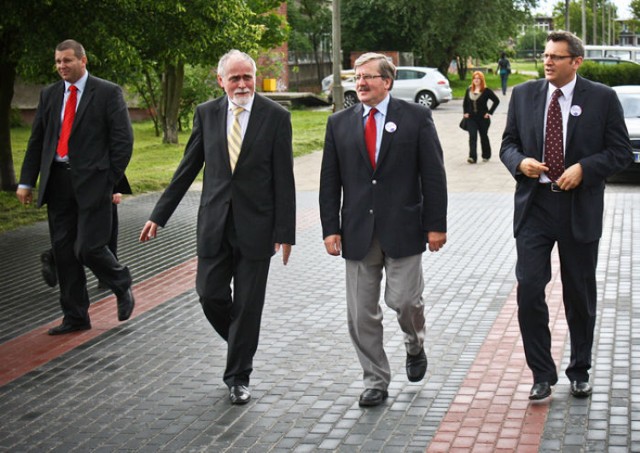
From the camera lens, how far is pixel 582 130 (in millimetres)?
6223

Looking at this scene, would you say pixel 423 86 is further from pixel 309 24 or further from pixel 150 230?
pixel 150 230

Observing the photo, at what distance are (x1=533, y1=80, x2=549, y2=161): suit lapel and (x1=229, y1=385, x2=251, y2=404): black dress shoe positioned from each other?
6.53ft

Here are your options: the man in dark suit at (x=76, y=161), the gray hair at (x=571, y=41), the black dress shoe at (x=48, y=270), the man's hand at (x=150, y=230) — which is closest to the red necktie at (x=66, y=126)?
the man in dark suit at (x=76, y=161)

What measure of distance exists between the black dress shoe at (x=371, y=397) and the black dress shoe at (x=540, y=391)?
78 centimetres

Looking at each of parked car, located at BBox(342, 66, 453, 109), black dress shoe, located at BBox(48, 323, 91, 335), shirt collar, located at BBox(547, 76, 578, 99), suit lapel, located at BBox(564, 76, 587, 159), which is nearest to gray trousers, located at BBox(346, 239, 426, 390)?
suit lapel, located at BBox(564, 76, 587, 159)

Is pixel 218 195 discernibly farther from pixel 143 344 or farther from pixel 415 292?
pixel 143 344

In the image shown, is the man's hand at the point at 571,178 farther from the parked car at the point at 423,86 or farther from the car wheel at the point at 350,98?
the parked car at the point at 423,86

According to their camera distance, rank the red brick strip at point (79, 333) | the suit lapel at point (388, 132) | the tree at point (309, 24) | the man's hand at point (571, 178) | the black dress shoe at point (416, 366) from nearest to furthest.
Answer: the man's hand at point (571, 178), the suit lapel at point (388, 132), the black dress shoe at point (416, 366), the red brick strip at point (79, 333), the tree at point (309, 24)

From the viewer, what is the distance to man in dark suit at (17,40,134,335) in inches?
324

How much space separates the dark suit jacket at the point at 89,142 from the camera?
324 inches

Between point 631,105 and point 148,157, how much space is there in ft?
34.6

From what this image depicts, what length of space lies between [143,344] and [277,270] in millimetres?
3310

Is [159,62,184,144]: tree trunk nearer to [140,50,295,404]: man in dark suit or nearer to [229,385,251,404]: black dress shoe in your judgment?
[140,50,295,404]: man in dark suit

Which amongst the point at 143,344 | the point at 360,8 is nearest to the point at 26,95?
the point at 360,8
